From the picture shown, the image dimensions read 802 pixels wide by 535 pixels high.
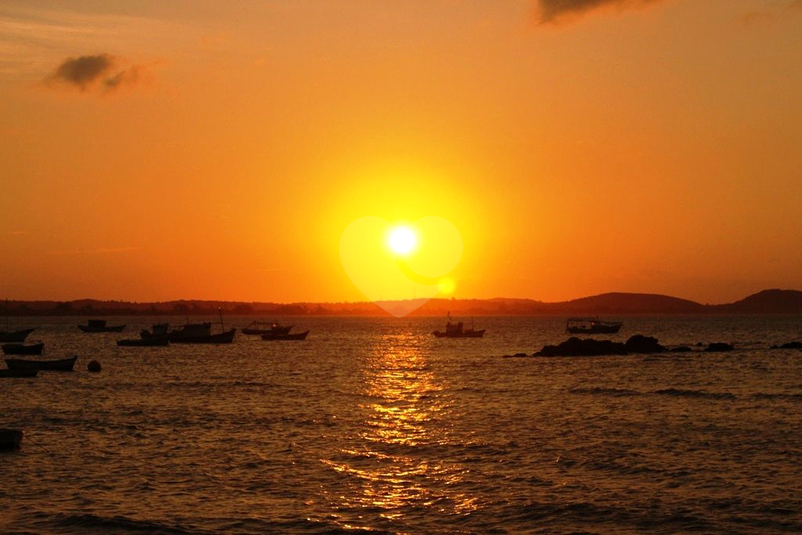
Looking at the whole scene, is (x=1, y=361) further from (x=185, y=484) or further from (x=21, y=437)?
(x=185, y=484)

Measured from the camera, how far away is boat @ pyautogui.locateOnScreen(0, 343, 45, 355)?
333 ft

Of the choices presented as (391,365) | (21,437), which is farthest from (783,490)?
(391,365)

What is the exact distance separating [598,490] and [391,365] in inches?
2722

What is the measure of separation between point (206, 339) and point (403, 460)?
373 ft

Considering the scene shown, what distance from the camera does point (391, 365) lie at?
96.3 metres

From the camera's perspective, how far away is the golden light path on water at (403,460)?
26.3 meters

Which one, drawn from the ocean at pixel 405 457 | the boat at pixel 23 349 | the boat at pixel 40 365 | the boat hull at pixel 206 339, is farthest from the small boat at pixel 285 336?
the ocean at pixel 405 457

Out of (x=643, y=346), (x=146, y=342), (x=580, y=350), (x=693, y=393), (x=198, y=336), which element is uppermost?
(x=643, y=346)

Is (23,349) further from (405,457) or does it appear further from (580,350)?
(405,457)

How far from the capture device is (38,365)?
74250 mm

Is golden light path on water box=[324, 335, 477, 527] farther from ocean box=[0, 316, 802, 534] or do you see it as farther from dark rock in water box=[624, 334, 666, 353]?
dark rock in water box=[624, 334, 666, 353]

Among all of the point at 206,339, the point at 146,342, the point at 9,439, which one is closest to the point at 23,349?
the point at 146,342

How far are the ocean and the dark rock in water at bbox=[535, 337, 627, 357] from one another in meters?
36.5

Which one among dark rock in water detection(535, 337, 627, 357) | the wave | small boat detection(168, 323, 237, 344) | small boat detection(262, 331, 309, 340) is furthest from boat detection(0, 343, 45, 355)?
the wave
